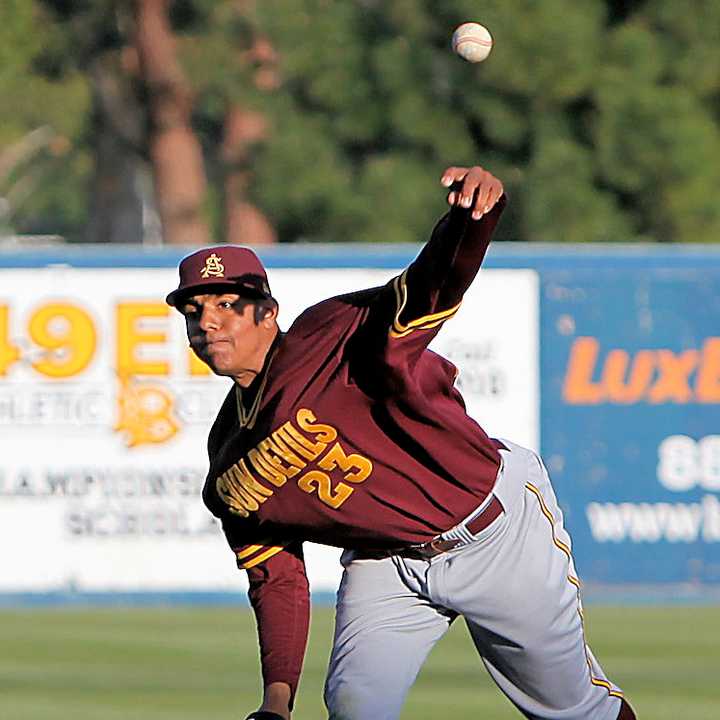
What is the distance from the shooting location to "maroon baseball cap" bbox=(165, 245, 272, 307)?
5266 mm

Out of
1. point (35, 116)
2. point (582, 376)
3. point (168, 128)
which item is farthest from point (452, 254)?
point (35, 116)

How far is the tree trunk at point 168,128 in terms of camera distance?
83.6ft

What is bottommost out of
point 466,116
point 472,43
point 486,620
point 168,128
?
point 486,620

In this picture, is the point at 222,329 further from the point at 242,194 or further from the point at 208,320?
the point at 242,194

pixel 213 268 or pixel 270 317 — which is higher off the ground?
pixel 213 268

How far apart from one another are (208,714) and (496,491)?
3204 mm

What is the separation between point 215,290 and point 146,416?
279 inches

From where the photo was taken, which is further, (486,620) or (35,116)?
(35,116)

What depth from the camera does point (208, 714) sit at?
8.59m

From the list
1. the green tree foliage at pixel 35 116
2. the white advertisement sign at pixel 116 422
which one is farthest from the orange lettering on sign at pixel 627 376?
the green tree foliage at pixel 35 116

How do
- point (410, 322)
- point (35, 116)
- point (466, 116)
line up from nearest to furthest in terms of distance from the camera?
point (410, 322) → point (466, 116) → point (35, 116)

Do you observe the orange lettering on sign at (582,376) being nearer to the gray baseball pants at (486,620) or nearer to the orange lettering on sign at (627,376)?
the orange lettering on sign at (627,376)

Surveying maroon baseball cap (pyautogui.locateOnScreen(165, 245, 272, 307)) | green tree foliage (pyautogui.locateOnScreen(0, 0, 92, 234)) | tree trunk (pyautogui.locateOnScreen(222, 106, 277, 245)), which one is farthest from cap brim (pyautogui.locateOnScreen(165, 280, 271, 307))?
green tree foliage (pyautogui.locateOnScreen(0, 0, 92, 234))

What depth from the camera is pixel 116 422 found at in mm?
12336
